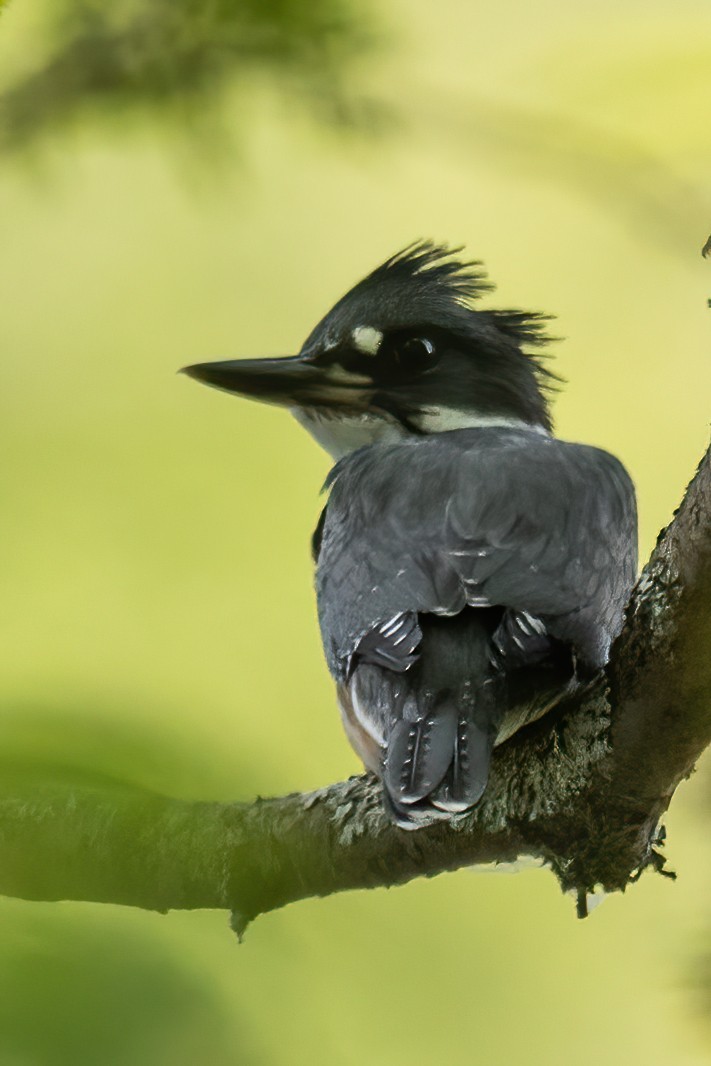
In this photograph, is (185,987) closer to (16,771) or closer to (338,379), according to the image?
(16,771)

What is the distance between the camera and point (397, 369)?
313 cm

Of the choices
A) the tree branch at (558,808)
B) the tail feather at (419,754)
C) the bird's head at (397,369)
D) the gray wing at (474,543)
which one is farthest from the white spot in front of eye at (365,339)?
the tail feather at (419,754)

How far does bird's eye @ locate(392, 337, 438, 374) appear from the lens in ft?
10.3

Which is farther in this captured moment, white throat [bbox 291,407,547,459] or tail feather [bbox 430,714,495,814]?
white throat [bbox 291,407,547,459]

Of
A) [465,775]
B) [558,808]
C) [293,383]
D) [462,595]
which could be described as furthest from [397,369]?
[465,775]

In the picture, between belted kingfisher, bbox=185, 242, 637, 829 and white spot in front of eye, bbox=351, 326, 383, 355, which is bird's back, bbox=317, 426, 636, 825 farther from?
white spot in front of eye, bbox=351, 326, 383, 355

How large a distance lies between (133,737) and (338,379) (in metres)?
2.54

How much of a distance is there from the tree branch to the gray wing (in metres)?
0.18

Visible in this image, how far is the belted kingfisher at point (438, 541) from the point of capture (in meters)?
1.92

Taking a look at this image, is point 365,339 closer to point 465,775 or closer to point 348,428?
point 348,428

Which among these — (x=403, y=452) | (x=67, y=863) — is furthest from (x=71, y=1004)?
(x=403, y=452)

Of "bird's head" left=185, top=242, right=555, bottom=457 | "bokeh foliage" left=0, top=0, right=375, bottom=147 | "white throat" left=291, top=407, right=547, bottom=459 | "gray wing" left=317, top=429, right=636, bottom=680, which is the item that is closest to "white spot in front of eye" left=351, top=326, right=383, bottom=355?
"bird's head" left=185, top=242, right=555, bottom=457

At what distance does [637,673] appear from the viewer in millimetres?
1780

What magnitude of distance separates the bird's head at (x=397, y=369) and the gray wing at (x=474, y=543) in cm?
46
